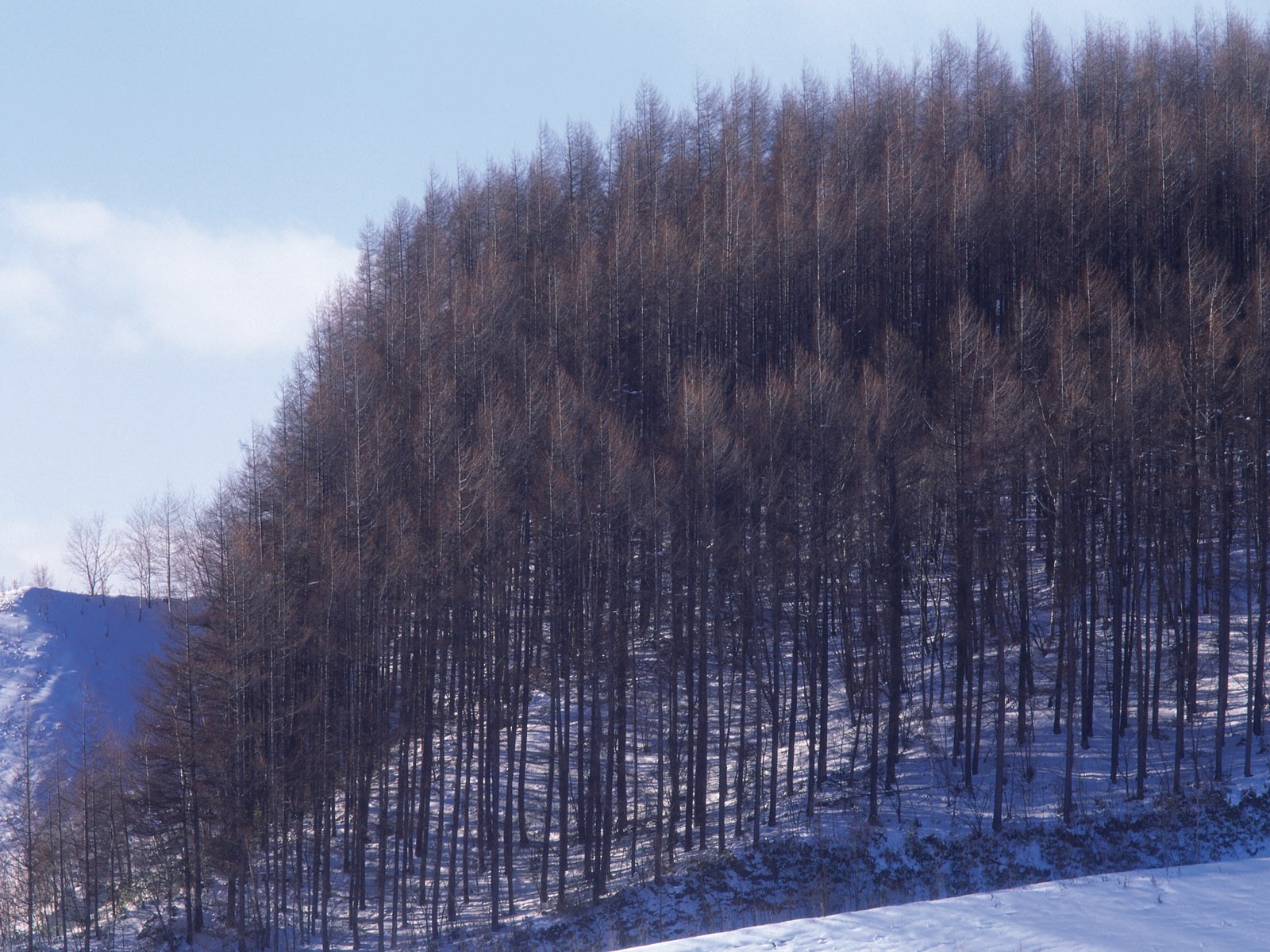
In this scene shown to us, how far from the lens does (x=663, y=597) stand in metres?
38.3

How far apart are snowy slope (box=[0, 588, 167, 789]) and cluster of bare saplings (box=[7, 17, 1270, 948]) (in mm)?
14547

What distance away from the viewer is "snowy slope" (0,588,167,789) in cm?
5403

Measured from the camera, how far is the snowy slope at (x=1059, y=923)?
53.6 ft

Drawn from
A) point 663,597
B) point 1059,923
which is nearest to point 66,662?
point 663,597

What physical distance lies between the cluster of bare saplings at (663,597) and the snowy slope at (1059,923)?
1143cm

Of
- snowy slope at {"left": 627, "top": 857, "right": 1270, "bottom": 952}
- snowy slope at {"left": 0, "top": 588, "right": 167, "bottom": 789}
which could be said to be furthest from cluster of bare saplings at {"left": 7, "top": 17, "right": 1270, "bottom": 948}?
snowy slope at {"left": 0, "top": 588, "right": 167, "bottom": 789}

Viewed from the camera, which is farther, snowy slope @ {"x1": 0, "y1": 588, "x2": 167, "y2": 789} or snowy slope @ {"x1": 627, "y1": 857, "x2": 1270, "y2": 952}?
snowy slope @ {"x1": 0, "y1": 588, "x2": 167, "y2": 789}

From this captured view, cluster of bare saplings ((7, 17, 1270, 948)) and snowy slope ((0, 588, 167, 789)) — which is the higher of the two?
cluster of bare saplings ((7, 17, 1270, 948))

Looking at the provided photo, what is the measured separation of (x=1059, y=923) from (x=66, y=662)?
59675 mm

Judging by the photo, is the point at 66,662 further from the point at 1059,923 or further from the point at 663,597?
the point at 1059,923

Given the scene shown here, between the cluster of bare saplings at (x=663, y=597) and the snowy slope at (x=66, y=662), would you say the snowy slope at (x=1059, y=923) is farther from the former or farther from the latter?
the snowy slope at (x=66, y=662)

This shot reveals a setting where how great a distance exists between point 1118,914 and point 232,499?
39.5m

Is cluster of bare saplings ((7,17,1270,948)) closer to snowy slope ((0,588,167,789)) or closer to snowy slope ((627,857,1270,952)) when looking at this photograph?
snowy slope ((627,857,1270,952))

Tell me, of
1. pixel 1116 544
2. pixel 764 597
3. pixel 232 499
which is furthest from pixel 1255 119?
pixel 232 499
